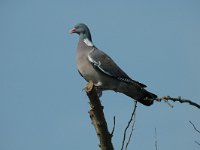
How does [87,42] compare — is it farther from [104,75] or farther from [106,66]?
[104,75]

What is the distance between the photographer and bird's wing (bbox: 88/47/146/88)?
7.49 metres

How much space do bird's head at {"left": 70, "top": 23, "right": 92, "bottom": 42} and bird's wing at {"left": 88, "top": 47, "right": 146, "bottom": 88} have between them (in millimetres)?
605

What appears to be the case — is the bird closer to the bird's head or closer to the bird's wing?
the bird's wing

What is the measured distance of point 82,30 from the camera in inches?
329

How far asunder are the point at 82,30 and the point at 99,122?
389cm

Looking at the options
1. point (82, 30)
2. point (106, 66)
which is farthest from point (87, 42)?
point (106, 66)

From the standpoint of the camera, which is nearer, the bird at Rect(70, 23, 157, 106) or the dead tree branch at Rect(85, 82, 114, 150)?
the dead tree branch at Rect(85, 82, 114, 150)

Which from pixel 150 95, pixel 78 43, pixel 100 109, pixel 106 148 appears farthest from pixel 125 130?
pixel 78 43

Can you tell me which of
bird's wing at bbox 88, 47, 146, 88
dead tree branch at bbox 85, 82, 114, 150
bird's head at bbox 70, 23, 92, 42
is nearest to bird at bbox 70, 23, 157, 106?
bird's wing at bbox 88, 47, 146, 88

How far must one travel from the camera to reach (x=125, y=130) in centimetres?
421

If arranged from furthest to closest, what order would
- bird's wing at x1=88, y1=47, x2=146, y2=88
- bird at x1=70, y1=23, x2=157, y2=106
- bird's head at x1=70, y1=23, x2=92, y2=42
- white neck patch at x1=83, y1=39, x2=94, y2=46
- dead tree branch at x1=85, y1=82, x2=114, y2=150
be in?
bird's head at x1=70, y1=23, x2=92, y2=42 → white neck patch at x1=83, y1=39, x2=94, y2=46 → bird's wing at x1=88, y1=47, x2=146, y2=88 → bird at x1=70, y1=23, x2=157, y2=106 → dead tree branch at x1=85, y1=82, x2=114, y2=150

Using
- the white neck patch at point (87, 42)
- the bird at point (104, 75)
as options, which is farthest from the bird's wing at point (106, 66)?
the white neck patch at point (87, 42)

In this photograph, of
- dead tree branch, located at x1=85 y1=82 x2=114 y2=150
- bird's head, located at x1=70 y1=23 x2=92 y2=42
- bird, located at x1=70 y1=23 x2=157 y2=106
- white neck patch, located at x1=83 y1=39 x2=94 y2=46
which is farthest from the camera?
bird's head, located at x1=70 y1=23 x2=92 y2=42

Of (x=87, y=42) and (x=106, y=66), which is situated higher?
(x=87, y=42)
